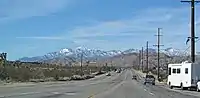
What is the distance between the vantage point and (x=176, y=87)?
57.3m

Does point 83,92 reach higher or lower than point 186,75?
lower

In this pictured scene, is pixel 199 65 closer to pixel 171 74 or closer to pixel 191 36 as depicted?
pixel 171 74

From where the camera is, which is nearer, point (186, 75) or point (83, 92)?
point (83, 92)

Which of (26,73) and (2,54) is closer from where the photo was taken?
(2,54)

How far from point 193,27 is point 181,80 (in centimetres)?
1073

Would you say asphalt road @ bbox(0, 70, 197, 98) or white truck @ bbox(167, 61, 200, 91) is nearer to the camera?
asphalt road @ bbox(0, 70, 197, 98)

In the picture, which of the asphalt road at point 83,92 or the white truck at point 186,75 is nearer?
the asphalt road at point 83,92

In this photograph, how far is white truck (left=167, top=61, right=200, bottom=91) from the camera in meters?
48.7

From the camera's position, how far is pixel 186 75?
49.8 metres

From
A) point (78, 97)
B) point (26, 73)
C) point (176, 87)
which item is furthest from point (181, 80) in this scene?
point (26, 73)

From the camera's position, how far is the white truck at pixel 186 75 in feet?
160

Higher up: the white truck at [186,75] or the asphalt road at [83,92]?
the white truck at [186,75]

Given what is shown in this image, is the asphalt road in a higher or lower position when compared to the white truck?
lower

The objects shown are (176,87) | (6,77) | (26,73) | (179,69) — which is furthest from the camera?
(26,73)
